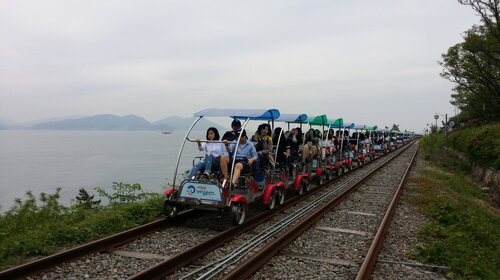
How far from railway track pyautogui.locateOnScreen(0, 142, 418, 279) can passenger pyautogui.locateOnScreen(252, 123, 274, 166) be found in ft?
5.81

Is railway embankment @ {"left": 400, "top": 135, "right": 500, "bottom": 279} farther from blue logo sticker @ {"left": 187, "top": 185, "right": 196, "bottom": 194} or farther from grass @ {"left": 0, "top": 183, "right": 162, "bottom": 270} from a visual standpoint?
grass @ {"left": 0, "top": 183, "right": 162, "bottom": 270}

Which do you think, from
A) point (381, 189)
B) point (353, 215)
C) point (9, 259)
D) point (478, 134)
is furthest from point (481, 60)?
point (9, 259)

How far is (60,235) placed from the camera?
6426mm

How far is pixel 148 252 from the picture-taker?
5.97 metres

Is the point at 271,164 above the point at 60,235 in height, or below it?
above

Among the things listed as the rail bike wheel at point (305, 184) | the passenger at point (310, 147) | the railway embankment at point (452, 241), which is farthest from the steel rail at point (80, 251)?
the passenger at point (310, 147)

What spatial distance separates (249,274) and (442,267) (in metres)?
2.99

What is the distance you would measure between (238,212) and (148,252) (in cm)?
198

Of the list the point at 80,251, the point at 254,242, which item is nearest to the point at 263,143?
the point at 254,242

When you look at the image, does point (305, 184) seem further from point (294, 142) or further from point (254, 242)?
point (254, 242)

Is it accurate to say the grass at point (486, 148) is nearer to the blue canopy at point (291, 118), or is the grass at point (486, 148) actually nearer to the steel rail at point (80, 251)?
the blue canopy at point (291, 118)

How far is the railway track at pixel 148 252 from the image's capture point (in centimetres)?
500

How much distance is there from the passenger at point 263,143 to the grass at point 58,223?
2.77 m

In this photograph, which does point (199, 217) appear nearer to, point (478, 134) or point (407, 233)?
point (407, 233)
